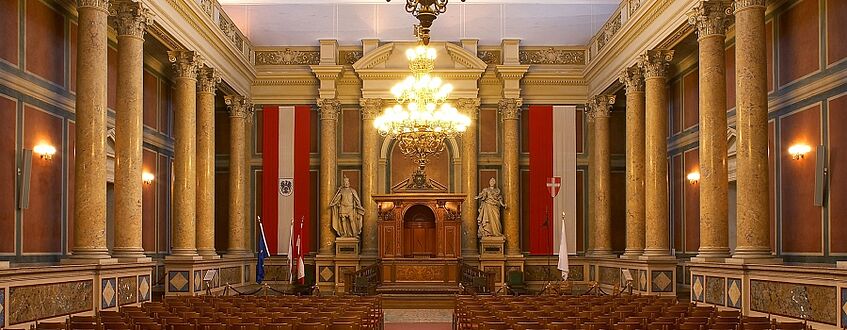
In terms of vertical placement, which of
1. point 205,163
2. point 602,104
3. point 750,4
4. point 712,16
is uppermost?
point 712,16

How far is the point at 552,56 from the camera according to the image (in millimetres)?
31000

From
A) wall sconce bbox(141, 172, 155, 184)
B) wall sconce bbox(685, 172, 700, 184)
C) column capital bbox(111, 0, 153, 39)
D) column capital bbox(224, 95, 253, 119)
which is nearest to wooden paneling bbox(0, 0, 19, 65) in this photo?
column capital bbox(111, 0, 153, 39)

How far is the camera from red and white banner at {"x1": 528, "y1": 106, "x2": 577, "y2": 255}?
3041 centimetres

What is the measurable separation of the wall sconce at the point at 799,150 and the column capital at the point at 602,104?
1138 centimetres

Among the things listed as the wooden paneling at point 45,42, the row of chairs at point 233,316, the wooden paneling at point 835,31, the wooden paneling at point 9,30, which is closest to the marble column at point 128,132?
the wooden paneling at point 45,42

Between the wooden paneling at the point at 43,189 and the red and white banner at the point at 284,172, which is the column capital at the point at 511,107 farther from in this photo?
the wooden paneling at the point at 43,189

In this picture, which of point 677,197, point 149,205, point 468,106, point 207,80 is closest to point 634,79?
point 677,197

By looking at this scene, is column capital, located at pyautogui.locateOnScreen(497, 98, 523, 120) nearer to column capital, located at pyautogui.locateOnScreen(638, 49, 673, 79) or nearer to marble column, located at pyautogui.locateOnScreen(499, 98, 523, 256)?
marble column, located at pyautogui.locateOnScreen(499, 98, 523, 256)

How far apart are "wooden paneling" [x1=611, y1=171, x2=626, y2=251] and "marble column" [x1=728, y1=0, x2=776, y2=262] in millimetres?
13573

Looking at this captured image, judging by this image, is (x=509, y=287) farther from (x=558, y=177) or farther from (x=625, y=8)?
(x=625, y=8)

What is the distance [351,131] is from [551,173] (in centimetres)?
632

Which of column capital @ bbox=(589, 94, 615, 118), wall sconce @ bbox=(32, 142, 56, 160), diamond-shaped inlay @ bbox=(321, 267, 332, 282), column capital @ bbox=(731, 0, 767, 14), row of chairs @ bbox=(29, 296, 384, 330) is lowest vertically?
diamond-shaped inlay @ bbox=(321, 267, 332, 282)

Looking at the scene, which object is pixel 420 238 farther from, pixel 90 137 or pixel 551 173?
pixel 90 137

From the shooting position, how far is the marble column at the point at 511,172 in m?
30.4
